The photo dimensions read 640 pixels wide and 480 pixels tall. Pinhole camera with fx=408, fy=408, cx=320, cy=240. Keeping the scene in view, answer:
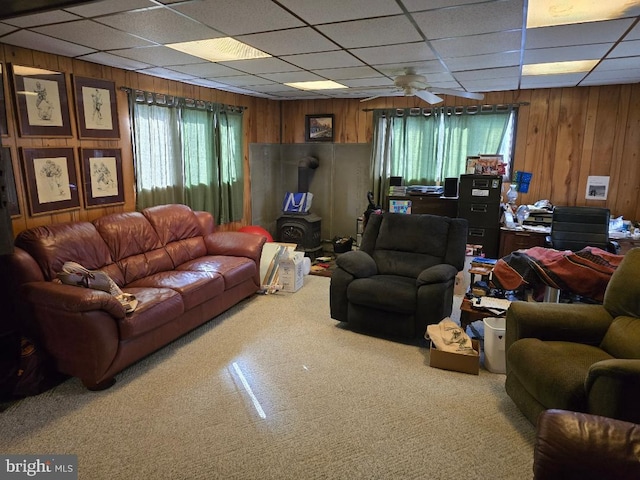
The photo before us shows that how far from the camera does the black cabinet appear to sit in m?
4.84

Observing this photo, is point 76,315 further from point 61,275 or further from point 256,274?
point 256,274

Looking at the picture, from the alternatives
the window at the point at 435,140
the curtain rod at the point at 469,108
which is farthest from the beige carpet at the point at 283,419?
the curtain rod at the point at 469,108

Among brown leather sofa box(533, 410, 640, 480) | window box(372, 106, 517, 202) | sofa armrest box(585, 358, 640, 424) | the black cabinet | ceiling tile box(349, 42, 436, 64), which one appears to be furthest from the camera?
window box(372, 106, 517, 202)

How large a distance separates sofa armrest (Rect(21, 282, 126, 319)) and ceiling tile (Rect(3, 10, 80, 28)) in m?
1.60

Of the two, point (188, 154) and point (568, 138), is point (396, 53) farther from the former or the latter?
point (568, 138)

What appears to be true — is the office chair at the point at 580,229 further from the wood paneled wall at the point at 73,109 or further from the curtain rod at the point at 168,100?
the curtain rod at the point at 168,100

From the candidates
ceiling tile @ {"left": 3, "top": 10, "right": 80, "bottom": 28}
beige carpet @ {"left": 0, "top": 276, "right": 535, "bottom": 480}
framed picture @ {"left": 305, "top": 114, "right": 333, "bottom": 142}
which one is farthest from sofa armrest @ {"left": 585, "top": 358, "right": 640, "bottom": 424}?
framed picture @ {"left": 305, "top": 114, "right": 333, "bottom": 142}

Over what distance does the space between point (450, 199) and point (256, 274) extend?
103 inches

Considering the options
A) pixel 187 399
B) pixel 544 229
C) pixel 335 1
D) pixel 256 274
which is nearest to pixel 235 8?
pixel 335 1

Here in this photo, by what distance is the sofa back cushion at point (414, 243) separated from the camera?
3672 millimetres

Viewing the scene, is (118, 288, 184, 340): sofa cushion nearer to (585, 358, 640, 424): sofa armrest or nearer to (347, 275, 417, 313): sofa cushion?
(347, 275, 417, 313): sofa cushion

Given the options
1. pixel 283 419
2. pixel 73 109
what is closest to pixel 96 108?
pixel 73 109

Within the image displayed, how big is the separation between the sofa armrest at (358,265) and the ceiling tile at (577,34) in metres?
2.07

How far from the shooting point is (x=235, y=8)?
2.22m
